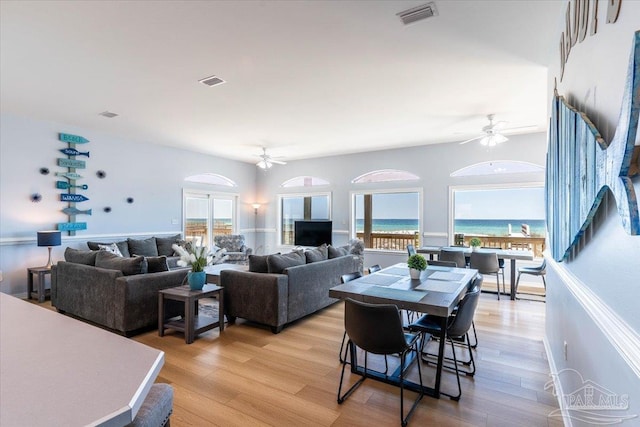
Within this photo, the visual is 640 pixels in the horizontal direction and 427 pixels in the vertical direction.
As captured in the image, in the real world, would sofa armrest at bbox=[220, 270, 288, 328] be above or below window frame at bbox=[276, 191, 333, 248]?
below

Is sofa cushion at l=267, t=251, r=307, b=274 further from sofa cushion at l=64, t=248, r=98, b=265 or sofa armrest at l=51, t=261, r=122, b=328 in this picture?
sofa cushion at l=64, t=248, r=98, b=265

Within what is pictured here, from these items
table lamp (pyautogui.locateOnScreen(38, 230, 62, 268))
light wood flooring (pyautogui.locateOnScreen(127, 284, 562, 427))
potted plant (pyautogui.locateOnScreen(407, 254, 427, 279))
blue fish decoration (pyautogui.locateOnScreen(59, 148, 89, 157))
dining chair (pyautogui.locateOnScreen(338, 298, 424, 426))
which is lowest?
light wood flooring (pyautogui.locateOnScreen(127, 284, 562, 427))

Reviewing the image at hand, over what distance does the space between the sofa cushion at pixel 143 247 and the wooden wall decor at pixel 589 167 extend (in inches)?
257

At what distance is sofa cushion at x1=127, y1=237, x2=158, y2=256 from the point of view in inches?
243

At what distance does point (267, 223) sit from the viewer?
960cm

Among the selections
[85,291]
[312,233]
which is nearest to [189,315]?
[85,291]

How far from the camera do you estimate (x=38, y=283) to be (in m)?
4.99

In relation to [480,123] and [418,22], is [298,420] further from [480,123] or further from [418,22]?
[480,123]

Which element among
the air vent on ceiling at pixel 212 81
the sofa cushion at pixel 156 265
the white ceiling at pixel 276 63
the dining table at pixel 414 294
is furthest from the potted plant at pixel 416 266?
the sofa cushion at pixel 156 265

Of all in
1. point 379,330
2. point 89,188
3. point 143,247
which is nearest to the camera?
point 379,330

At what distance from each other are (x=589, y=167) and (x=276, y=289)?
A: 3.12m

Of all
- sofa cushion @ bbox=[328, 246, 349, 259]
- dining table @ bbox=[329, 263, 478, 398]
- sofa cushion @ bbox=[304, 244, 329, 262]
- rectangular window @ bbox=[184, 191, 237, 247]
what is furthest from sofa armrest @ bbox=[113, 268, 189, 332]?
rectangular window @ bbox=[184, 191, 237, 247]

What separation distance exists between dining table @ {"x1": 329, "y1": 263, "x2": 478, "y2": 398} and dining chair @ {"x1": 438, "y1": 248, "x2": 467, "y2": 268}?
6.13ft

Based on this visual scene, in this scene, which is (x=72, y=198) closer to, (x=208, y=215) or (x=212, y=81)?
(x=208, y=215)
